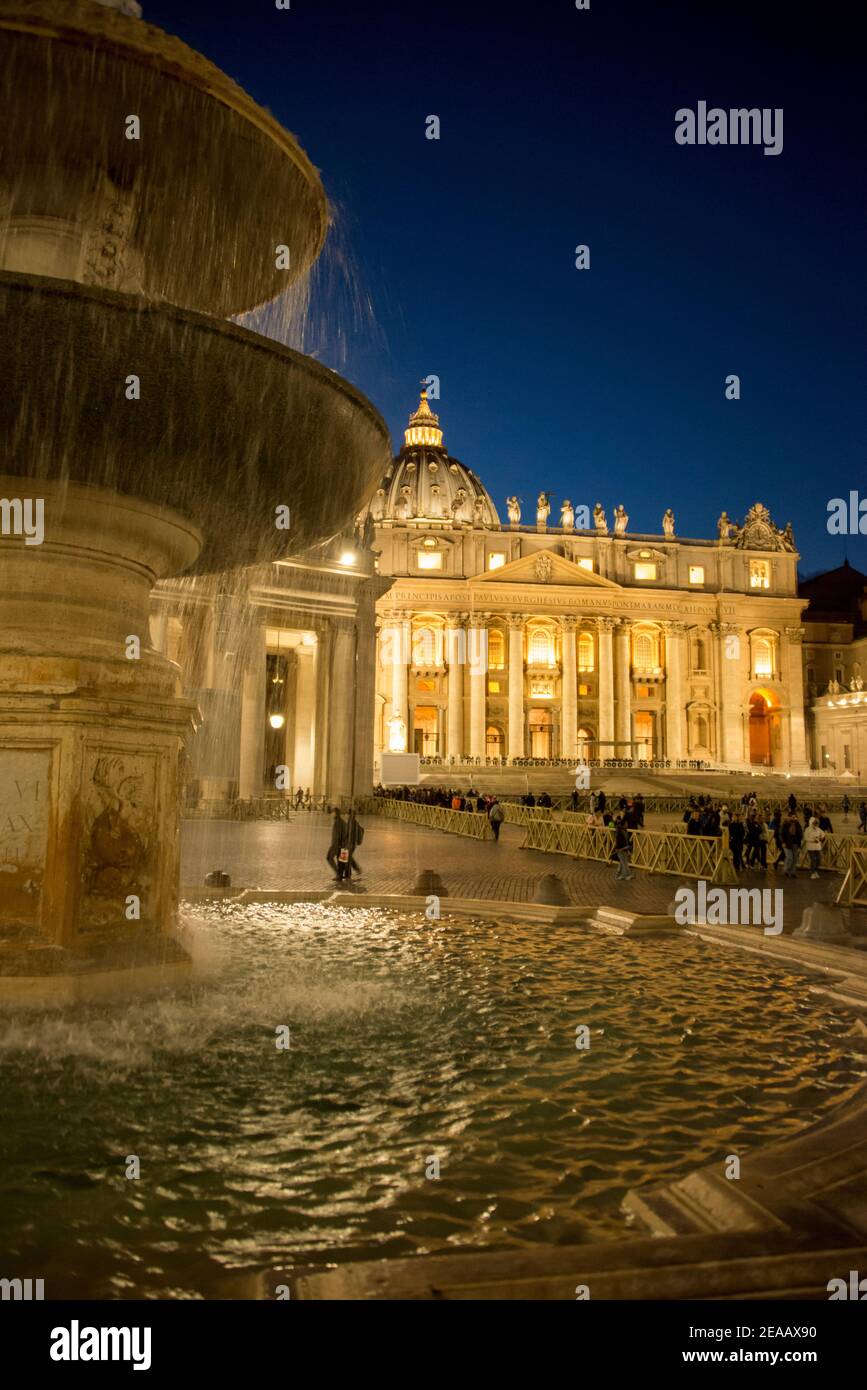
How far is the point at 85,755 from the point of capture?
5227 mm

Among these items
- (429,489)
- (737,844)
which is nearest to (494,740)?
→ (429,489)

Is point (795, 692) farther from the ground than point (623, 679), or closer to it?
closer to it

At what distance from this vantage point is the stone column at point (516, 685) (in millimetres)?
70250

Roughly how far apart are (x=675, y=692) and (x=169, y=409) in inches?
2784

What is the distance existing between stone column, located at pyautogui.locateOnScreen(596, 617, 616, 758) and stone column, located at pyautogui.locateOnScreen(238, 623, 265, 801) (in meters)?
42.5

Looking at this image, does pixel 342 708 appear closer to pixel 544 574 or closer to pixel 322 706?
pixel 322 706

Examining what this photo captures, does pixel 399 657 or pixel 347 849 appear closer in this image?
pixel 347 849

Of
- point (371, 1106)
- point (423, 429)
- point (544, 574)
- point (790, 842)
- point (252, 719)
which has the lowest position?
point (371, 1106)

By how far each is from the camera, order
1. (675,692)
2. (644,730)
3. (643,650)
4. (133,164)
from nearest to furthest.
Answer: (133,164), (675,692), (644,730), (643,650)

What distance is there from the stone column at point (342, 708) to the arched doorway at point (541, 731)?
1512 inches

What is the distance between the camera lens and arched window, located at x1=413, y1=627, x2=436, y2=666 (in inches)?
2781

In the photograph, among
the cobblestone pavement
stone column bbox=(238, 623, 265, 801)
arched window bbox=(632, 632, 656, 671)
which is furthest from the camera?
arched window bbox=(632, 632, 656, 671)

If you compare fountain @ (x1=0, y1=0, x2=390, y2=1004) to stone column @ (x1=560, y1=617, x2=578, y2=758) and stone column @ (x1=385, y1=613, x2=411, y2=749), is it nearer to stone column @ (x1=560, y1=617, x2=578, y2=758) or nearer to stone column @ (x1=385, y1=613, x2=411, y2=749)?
stone column @ (x1=385, y1=613, x2=411, y2=749)

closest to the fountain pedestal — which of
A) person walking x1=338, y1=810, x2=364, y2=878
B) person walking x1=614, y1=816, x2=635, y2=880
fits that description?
person walking x1=338, y1=810, x2=364, y2=878
